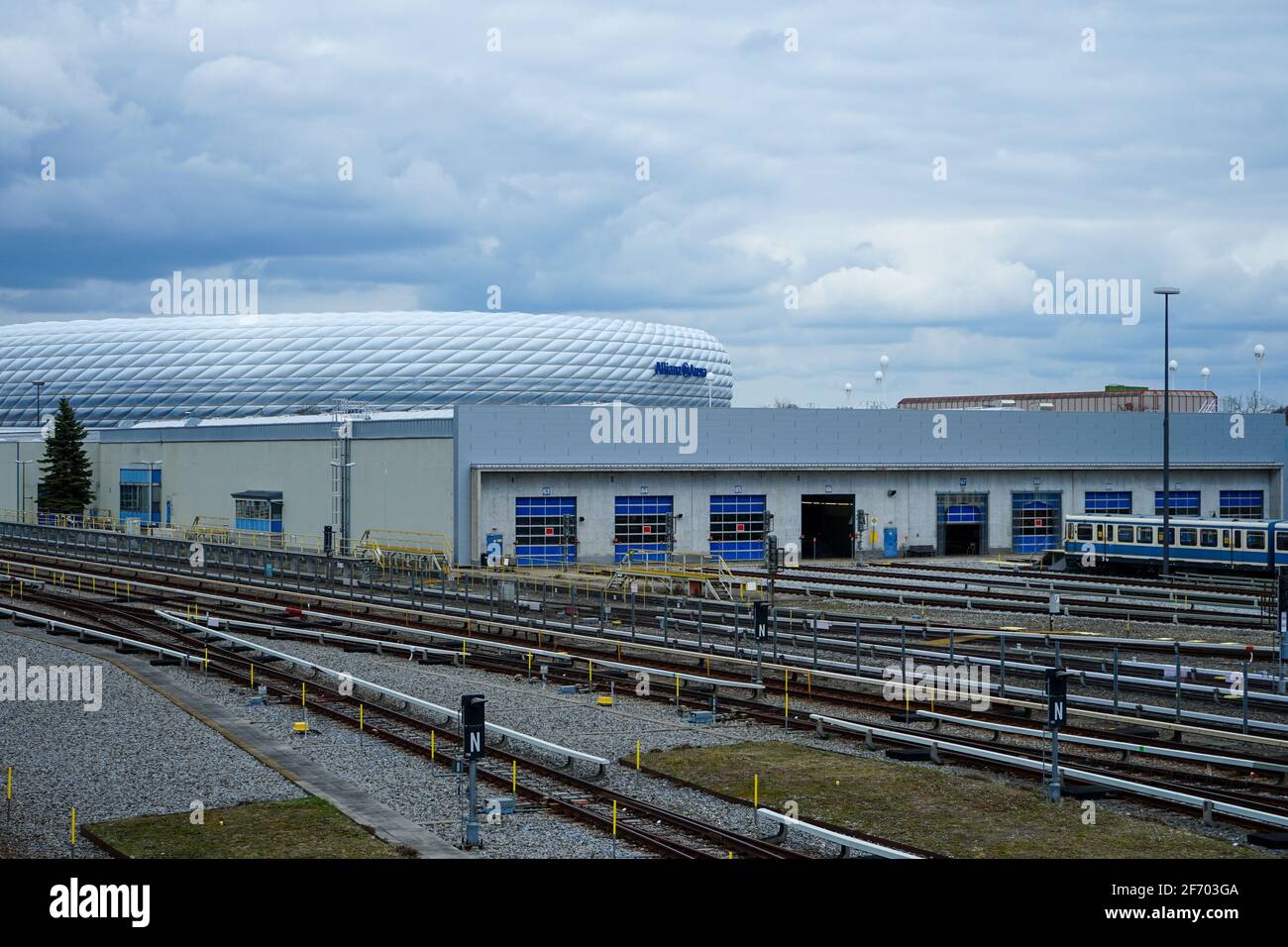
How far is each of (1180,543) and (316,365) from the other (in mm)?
75684

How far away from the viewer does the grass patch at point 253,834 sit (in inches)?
579

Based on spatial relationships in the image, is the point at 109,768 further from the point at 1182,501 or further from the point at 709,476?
the point at 1182,501

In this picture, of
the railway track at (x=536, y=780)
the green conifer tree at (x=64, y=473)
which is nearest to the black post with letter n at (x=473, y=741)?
the railway track at (x=536, y=780)

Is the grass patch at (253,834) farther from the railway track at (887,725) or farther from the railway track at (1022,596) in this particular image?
the railway track at (1022,596)

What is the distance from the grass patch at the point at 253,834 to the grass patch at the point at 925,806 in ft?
16.3

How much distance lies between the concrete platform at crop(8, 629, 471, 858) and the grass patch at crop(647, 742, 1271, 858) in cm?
427

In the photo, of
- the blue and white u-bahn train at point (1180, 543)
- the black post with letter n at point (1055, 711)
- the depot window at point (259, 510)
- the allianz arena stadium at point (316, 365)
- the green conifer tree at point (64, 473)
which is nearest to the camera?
the black post with letter n at point (1055, 711)

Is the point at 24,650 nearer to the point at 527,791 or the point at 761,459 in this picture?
the point at 527,791

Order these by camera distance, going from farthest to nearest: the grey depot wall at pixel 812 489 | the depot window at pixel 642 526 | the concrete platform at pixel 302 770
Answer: the depot window at pixel 642 526, the grey depot wall at pixel 812 489, the concrete platform at pixel 302 770

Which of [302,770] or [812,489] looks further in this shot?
[812,489]

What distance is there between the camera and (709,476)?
5928cm

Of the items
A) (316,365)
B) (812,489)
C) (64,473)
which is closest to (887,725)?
(812,489)

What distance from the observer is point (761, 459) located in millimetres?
60281

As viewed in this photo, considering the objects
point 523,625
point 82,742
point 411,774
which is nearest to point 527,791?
point 411,774
